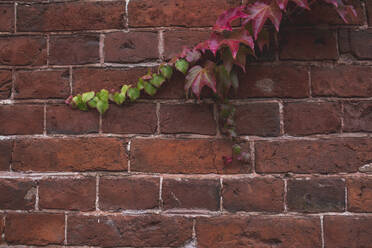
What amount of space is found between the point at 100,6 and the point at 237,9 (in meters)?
0.49

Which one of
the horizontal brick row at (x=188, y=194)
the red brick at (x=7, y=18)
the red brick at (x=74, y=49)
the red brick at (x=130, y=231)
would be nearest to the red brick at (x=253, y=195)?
the horizontal brick row at (x=188, y=194)

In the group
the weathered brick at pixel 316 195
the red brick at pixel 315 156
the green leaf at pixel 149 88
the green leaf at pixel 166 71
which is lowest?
the weathered brick at pixel 316 195

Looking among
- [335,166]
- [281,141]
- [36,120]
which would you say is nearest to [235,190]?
Result: [281,141]

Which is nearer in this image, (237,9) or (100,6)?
(237,9)

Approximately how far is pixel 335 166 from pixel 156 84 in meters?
0.68

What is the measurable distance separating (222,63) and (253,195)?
47 centimetres

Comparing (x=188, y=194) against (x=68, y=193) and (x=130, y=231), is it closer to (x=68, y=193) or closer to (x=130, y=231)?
(x=130, y=231)

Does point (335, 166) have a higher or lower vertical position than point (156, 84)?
lower

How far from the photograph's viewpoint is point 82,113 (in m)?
1.13

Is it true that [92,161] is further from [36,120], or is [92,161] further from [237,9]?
[237,9]

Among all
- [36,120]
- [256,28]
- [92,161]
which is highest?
[256,28]

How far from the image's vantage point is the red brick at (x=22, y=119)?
113 centimetres

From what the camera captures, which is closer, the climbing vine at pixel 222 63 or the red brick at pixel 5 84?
the climbing vine at pixel 222 63

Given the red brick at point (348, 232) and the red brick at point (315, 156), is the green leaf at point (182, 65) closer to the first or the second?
the red brick at point (315, 156)
